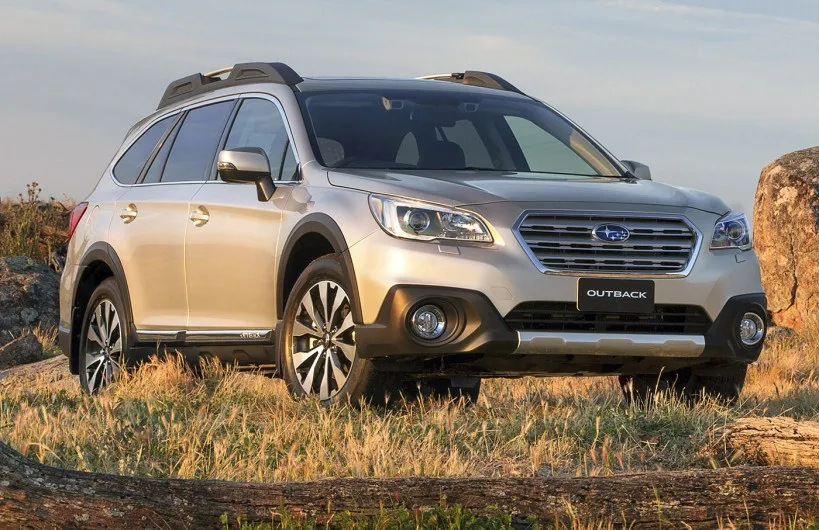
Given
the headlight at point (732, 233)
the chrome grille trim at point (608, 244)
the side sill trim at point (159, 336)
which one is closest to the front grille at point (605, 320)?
the chrome grille trim at point (608, 244)

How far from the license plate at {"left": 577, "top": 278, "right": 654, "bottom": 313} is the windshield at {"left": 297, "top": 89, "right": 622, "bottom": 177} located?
4.69ft

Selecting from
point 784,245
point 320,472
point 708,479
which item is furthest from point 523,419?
point 784,245

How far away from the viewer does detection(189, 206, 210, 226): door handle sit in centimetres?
886

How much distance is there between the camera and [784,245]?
50.0 ft

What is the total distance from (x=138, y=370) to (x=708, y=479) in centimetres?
585

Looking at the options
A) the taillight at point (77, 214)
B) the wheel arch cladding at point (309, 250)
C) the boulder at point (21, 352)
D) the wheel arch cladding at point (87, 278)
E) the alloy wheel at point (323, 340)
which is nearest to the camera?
the wheel arch cladding at point (309, 250)

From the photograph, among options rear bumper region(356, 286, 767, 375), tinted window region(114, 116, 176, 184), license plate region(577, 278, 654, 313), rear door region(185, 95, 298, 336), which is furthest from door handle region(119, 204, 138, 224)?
license plate region(577, 278, 654, 313)

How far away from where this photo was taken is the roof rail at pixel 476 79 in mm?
9977

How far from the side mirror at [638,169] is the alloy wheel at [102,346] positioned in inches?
144

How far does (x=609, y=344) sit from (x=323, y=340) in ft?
5.08

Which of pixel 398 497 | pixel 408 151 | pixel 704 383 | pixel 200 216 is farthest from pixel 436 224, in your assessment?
pixel 398 497

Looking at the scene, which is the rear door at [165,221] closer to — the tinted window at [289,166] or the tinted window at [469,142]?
the tinted window at [289,166]

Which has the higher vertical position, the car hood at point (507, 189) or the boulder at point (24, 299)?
the car hood at point (507, 189)

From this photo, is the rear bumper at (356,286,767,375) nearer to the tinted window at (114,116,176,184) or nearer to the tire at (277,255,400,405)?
the tire at (277,255,400,405)
